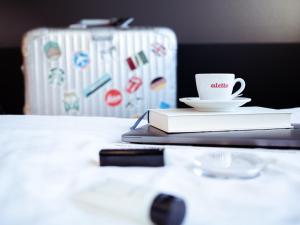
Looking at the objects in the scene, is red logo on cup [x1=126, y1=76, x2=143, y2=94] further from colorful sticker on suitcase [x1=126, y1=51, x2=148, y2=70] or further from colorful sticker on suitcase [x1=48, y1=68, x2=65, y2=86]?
colorful sticker on suitcase [x1=48, y1=68, x2=65, y2=86]

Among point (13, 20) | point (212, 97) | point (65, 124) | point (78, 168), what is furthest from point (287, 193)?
point (13, 20)

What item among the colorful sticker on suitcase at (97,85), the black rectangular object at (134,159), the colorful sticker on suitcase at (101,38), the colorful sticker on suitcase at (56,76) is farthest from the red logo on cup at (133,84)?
the black rectangular object at (134,159)

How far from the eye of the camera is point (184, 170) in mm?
520

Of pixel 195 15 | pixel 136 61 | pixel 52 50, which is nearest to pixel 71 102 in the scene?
pixel 52 50

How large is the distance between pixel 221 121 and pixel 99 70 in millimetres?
1384

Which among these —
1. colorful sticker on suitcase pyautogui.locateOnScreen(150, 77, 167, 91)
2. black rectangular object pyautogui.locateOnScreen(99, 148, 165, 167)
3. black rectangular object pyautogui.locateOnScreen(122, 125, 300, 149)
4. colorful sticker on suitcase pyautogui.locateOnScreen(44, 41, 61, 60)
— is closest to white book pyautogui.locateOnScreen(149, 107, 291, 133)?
black rectangular object pyautogui.locateOnScreen(122, 125, 300, 149)

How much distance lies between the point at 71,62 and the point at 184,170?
1611 mm

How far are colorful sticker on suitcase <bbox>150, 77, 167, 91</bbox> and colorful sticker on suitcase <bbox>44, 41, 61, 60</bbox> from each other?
1.78ft

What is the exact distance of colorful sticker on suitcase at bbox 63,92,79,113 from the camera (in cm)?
203

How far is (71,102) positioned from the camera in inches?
80.3

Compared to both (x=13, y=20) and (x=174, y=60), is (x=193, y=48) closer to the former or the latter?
(x=174, y=60)

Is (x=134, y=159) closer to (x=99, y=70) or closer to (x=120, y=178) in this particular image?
(x=120, y=178)

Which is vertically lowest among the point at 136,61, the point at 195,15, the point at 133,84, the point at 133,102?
the point at 133,102

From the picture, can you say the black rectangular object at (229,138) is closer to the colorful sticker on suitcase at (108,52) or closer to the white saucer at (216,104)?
the white saucer at (216,104)
